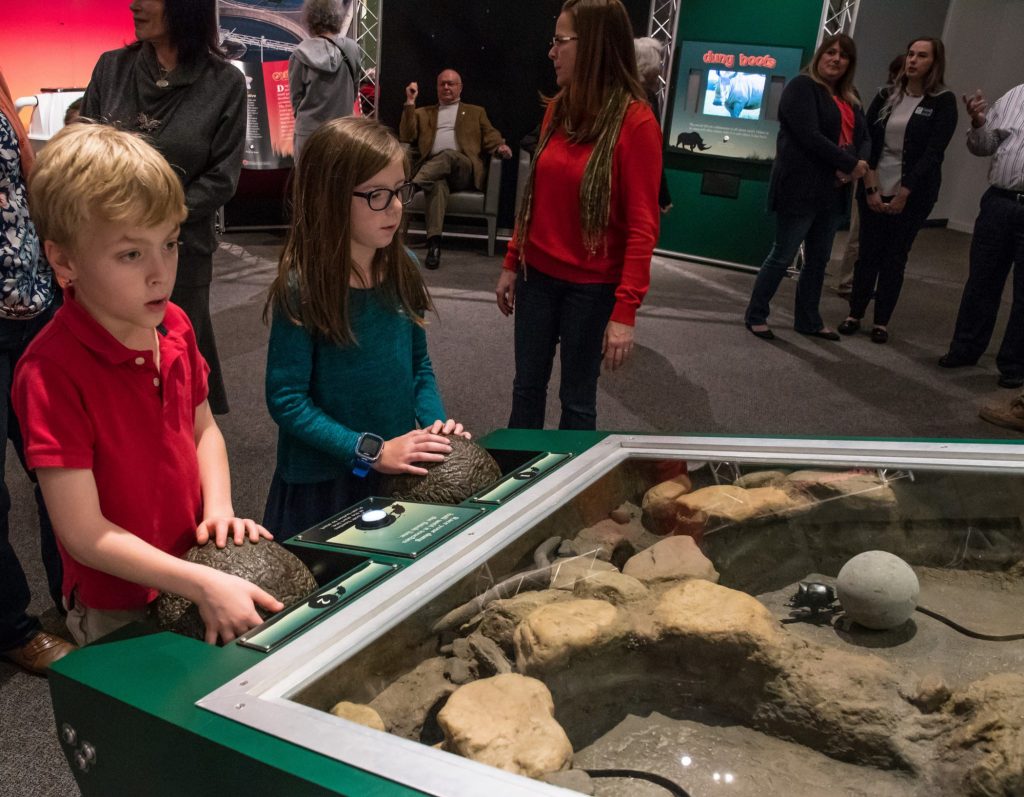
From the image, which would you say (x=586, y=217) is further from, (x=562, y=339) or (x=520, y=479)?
(x=520, y=479)

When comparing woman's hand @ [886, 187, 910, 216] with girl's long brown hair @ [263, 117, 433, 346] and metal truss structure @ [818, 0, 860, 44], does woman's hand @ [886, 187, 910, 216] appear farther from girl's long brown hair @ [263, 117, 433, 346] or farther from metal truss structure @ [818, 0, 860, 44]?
girl's long brown hair @ [263, 117, 433, 346]

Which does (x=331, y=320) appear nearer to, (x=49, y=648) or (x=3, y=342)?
(x=3, y=342)

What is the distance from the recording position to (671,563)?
1.49m

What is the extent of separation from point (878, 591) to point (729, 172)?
6.58m

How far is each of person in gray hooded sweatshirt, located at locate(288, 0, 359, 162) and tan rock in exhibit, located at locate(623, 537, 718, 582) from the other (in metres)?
4.46

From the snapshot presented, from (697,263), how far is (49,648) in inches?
257

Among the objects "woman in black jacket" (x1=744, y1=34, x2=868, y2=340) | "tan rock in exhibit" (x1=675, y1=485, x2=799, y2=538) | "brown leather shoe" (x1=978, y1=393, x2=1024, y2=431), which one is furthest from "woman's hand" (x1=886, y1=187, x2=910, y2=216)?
"tan rock in exhibit" (x1=675, y1=485, x2=799, y2=538)

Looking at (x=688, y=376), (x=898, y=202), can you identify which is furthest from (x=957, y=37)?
(x=688, y=376)

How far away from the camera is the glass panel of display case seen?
1.09 m

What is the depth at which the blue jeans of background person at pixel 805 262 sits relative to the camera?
5.41 meters

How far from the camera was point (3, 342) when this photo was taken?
1951mm

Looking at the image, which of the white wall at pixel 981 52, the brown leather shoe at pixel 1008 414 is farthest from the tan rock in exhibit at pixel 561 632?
the white wall at pixel 981 52

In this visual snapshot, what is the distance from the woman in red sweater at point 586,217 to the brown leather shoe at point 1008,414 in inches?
102

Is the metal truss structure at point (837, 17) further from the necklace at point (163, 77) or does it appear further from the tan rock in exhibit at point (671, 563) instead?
the tan rock in exhibit at point (671, 563)
